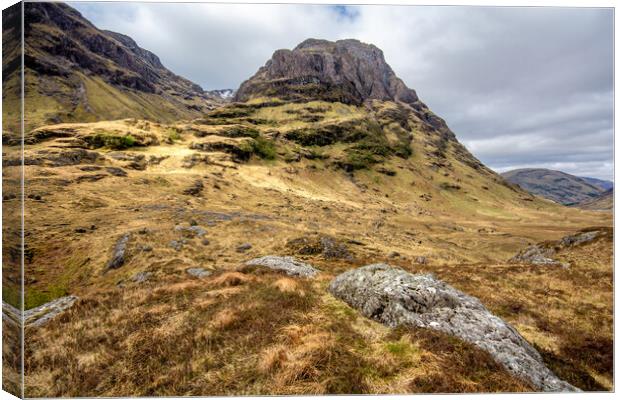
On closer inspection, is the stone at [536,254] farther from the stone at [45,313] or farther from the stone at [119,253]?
the stone at [119,253]

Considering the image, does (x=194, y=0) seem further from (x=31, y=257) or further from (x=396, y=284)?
(x=31, y=257)

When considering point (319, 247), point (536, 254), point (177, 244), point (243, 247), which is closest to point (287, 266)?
point (319, 247)

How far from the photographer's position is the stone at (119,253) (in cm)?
2069

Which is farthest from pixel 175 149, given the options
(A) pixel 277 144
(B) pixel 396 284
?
(B) pixel 396 284

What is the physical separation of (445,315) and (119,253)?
2259cm

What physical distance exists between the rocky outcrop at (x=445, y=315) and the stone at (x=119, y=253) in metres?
18.1

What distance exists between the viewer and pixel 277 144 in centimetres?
12662

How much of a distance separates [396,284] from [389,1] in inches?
373

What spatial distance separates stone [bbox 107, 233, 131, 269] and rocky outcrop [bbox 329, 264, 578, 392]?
1809cm

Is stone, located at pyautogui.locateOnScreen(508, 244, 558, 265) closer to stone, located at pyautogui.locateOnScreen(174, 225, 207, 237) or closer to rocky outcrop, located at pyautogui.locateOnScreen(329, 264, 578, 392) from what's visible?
rocky outcrop, located at pyautogui.locateOnScreen(329, 264, 578, 392)

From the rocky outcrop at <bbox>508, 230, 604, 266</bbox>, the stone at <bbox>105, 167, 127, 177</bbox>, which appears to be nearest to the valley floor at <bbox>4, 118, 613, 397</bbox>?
the rocky outcrop at <bbox>508, 230, 604, 266</bbox>

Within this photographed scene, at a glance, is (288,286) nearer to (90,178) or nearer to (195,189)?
(90,178)

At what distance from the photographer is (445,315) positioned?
819 cm

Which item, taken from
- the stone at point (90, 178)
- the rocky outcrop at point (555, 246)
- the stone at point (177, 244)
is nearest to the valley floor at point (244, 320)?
the stone at point (177, 244)
